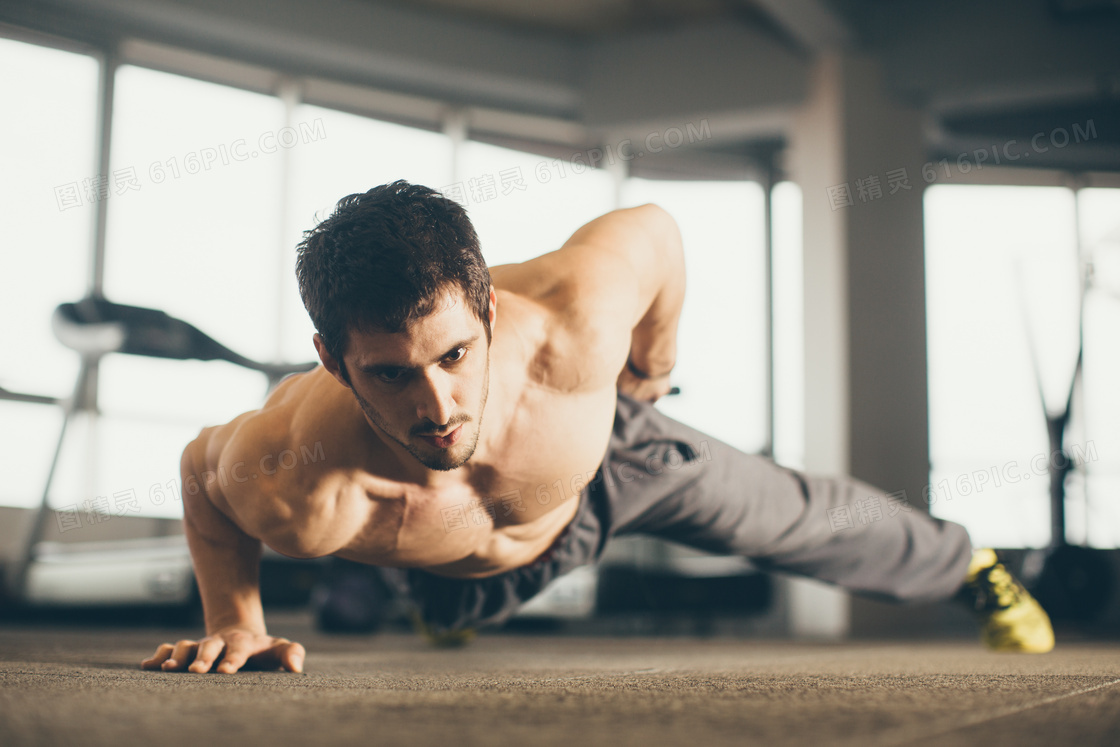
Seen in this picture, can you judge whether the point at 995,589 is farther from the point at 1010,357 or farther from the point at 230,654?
the point at 1010,357

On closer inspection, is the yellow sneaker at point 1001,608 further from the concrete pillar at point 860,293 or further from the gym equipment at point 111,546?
the gym equipment at point 111,546

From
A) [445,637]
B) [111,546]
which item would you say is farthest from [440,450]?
[111,546]

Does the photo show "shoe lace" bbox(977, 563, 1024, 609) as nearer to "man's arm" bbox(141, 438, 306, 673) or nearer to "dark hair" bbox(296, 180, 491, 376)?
"dark hair" bbox(296, 180, 491, 376)

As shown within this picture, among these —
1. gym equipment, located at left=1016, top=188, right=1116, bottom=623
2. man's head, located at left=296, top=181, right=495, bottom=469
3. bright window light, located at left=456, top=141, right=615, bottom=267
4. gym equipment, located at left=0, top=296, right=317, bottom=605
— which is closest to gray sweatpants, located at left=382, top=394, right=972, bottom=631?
man's head, located at left=296, top=181, right=495, bottom=469

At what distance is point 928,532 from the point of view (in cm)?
192

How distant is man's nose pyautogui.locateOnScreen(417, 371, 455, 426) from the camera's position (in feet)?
3.70

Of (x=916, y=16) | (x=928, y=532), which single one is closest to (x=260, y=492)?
(x=928, y=532)

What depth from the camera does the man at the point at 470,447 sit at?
3.80 ft

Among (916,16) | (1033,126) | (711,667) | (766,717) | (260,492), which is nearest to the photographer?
(766,717)

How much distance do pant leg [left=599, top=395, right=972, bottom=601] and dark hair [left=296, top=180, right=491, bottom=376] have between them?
506 millimetres

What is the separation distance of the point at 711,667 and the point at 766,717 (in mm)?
758

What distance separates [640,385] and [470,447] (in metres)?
0.58

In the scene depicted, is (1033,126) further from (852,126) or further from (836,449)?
(836,449)

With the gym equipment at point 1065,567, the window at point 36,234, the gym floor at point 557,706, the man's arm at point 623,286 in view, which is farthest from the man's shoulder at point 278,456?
the gym equipment at point 1065,567
